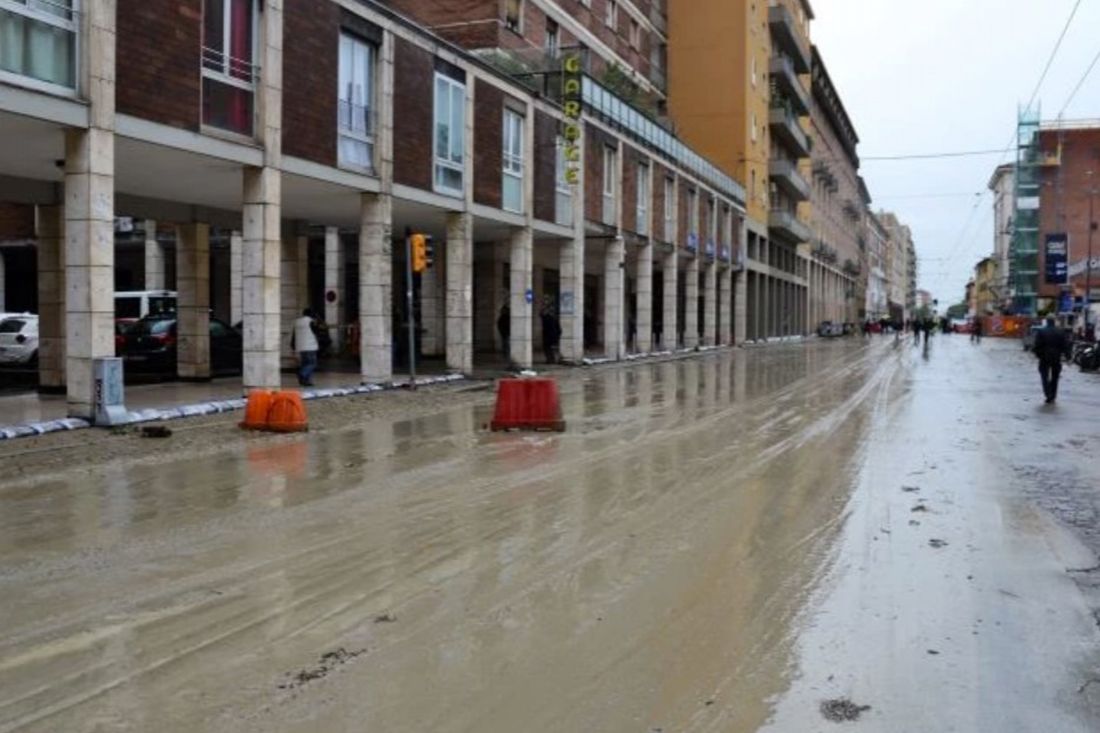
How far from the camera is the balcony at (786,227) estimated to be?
6325 cm

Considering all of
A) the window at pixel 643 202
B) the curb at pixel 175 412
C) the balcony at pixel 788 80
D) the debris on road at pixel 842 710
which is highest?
the balcony at pixel 788 80

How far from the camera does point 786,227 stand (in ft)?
212

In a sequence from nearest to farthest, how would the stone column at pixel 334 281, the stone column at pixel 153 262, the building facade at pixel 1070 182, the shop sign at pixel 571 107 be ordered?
the shop sign at pixel 571 107 < the stone column at pixel 153 262 < the stone column at pixel 334 281 < the building facade at pixel 1070 182

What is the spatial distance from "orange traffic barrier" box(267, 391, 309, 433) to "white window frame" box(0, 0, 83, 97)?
15.6 feet

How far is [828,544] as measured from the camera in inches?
286

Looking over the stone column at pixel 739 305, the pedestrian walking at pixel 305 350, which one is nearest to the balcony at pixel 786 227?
the stone column at pixel 739 305

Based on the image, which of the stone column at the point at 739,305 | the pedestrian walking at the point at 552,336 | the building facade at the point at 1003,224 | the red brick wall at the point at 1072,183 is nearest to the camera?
the pedestrian walking at the point at 552,336

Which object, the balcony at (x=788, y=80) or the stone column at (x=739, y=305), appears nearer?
the stone column at (x=739, y=305)

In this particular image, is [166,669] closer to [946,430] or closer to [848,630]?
[848,630]

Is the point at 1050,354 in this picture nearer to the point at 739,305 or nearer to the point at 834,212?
the point at 739,305

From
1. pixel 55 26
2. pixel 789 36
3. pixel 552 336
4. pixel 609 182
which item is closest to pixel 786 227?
pixel 789 36

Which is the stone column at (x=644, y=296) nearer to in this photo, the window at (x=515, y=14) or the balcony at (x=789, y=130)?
the window at (x=515, y=14)

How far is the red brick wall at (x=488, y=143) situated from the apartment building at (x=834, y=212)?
196ft

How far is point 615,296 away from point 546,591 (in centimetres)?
2931
